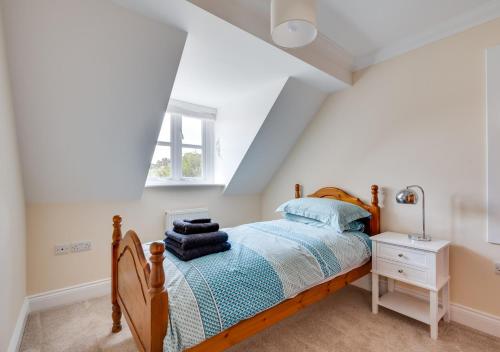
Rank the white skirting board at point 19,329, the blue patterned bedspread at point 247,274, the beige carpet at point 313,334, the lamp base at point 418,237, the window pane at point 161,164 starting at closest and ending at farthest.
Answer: the blue patterned bedspread at point 247,274 < the white skirting board at point 19,329 < the beige carpet at point 313,334 < the lamp base at point 418,237 < the window pane at point 161,164

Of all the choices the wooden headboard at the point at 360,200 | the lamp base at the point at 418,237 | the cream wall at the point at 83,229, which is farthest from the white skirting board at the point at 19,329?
the lamp base at the point at 418,237

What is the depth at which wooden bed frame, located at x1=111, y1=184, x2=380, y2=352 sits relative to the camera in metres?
1.14

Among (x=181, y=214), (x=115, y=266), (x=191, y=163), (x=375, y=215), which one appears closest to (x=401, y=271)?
(x=375, y=215)

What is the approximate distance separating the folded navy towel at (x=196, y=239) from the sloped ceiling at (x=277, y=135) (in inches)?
63.3

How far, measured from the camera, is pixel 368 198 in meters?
2.75

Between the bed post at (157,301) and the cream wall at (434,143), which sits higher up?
the cream wall at (434,143)

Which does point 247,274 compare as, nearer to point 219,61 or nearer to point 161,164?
point 219,61

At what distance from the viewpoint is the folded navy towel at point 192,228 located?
1764 millimetres

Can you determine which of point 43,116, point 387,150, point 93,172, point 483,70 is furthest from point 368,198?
point 43,116

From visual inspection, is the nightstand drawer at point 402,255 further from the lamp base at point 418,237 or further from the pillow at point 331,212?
the pillow at point 331,212

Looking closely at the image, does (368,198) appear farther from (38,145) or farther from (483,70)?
(38,145)

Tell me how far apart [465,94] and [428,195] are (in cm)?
89

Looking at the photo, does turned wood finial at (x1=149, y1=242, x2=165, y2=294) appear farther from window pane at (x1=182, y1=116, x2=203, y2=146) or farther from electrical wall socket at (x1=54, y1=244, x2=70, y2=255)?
window pane at (x1=182, y1=116, x2=203, y2=146)

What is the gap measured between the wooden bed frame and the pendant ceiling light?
1.30 metres
